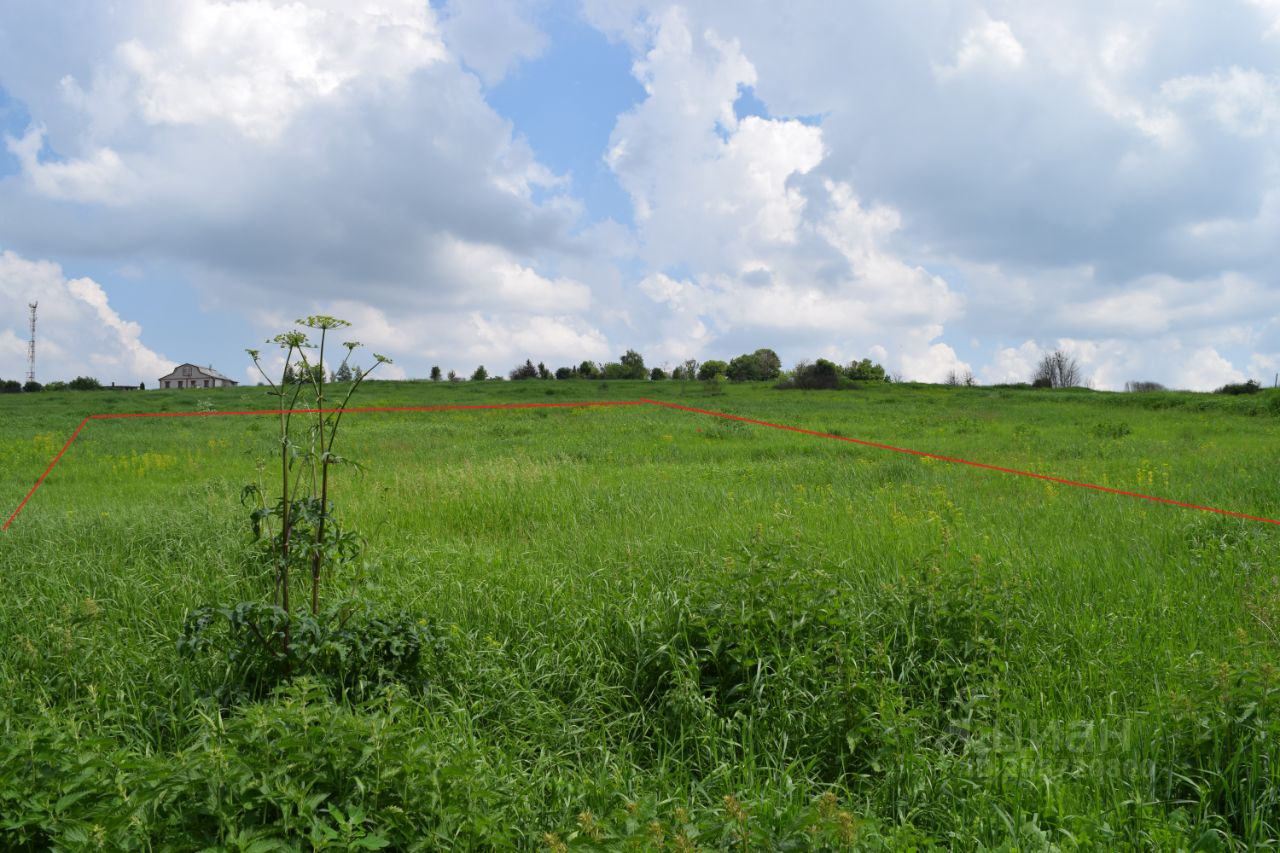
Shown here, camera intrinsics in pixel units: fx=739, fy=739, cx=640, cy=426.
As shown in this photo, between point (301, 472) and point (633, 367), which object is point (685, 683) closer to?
point (301, 472)

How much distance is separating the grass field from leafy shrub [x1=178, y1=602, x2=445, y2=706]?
0.10m

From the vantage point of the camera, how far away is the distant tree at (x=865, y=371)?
64.4m

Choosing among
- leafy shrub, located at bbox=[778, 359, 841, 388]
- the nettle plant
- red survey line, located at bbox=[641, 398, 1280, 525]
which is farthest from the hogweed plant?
leafy shrub, located at bbox=[778, 359, 841, 388]

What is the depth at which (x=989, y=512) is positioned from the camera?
8766mm

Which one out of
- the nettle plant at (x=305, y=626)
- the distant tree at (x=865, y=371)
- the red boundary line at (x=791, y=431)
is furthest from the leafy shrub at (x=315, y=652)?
the distant tree at (x=865, y=371)

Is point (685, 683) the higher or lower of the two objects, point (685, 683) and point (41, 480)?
the higher

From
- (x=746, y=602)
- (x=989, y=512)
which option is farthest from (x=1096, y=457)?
(x=746, y=602)

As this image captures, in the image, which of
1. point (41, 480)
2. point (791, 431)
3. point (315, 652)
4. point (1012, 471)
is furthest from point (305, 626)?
point (791, 431)

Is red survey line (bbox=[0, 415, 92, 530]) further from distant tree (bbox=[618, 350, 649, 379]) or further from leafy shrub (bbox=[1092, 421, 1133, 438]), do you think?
distant tree (bbox=[618, 350, 649, 379])

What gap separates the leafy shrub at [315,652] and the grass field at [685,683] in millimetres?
102

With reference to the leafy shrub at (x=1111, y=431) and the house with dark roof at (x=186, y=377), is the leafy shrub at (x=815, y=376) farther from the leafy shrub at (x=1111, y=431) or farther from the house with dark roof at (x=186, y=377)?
the house with dark roof at (x=186, y=377)

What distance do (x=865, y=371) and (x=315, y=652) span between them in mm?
65596

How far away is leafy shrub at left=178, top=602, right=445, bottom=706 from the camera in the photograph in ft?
13.3

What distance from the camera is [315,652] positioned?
3.99 metres
